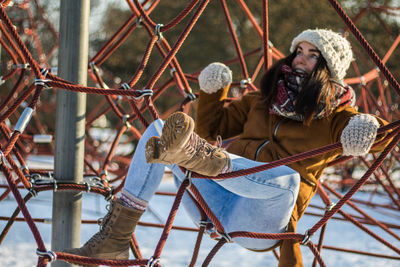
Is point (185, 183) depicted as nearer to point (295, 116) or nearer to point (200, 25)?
point (295, 116)

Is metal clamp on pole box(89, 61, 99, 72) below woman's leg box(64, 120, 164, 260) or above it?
above

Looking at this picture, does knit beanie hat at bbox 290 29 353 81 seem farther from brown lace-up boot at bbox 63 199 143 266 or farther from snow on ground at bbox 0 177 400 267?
snow on ground at bbox 0 177 400 267

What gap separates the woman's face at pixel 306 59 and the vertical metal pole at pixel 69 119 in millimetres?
621

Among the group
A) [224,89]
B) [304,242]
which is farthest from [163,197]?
[304,242]

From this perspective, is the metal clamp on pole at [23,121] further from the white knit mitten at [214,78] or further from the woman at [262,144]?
the white knit mitten at [214,78]

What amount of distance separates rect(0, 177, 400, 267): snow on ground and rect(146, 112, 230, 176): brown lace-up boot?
3.78 feet

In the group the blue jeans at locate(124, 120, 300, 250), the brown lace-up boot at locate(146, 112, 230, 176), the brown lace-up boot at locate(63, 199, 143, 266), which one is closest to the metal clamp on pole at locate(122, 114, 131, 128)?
the blue jeans at locate(124, 120, 300, 250)

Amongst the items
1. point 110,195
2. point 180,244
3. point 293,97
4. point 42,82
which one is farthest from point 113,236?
point 180,244

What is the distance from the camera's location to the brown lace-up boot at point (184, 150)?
970 millimetres

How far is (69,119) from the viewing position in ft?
4.39

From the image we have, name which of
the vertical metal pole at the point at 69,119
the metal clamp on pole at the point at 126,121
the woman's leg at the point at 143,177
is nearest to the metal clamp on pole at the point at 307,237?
the woman's leg at the point at 143,177

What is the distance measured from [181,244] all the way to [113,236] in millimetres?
1273

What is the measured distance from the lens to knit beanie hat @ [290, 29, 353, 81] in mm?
1456

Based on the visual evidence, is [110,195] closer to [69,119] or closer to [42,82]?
[69,119]
